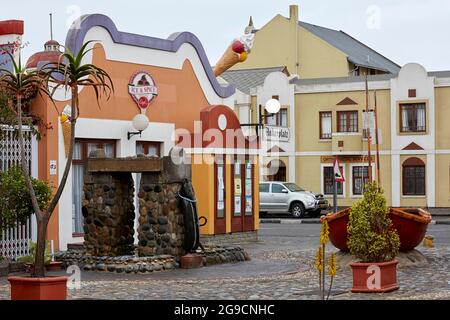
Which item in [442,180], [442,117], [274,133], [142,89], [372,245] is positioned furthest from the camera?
[442,180]

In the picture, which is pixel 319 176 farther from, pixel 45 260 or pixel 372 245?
pixel 372 245

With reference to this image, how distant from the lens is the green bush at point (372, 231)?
49.4 feet

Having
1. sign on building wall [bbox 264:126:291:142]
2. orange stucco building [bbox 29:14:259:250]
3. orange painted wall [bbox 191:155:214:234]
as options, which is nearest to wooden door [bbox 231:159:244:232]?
orange stucco building [bbox 29:14:259:250]

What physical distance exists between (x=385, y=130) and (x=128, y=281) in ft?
107

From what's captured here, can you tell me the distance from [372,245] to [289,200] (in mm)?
28408

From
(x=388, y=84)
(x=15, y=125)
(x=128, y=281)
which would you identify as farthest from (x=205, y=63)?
(x=388, y=84)

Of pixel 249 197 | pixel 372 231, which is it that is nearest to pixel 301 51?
pixel 249 197

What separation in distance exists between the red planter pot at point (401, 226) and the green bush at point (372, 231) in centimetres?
239

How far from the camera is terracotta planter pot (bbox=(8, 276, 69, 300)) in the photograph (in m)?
11.9

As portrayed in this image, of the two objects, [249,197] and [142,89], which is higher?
[142,89]

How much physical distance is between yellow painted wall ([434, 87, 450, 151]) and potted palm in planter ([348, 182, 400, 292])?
31218 millimetres

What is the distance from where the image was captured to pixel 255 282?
53.9 ft

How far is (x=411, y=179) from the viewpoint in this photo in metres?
47.4
